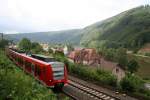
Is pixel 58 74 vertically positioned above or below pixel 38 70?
below

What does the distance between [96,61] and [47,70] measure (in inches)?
1929

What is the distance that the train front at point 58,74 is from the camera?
2317 cm

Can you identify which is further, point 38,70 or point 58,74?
point 38,70

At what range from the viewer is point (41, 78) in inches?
956

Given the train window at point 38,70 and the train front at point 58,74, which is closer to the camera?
the train front at point 58,74

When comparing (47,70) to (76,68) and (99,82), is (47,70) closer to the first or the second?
(99,82)

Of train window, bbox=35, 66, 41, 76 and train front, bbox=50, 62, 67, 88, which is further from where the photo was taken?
train window, bbox=35, 66, 41, 76

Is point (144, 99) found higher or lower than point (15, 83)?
lower

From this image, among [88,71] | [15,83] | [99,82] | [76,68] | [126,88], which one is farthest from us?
[76,68]

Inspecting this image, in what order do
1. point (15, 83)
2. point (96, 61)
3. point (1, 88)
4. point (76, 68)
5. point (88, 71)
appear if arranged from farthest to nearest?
point (96, 61), point (76, 68), point (88, 71), point (15, 83), point (1, 88)

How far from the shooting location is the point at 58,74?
2350cm

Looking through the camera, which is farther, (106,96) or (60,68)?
(60,68)

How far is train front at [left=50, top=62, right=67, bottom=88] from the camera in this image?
76.0 feet

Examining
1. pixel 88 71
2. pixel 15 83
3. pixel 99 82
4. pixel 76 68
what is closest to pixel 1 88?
pixel 15 83
